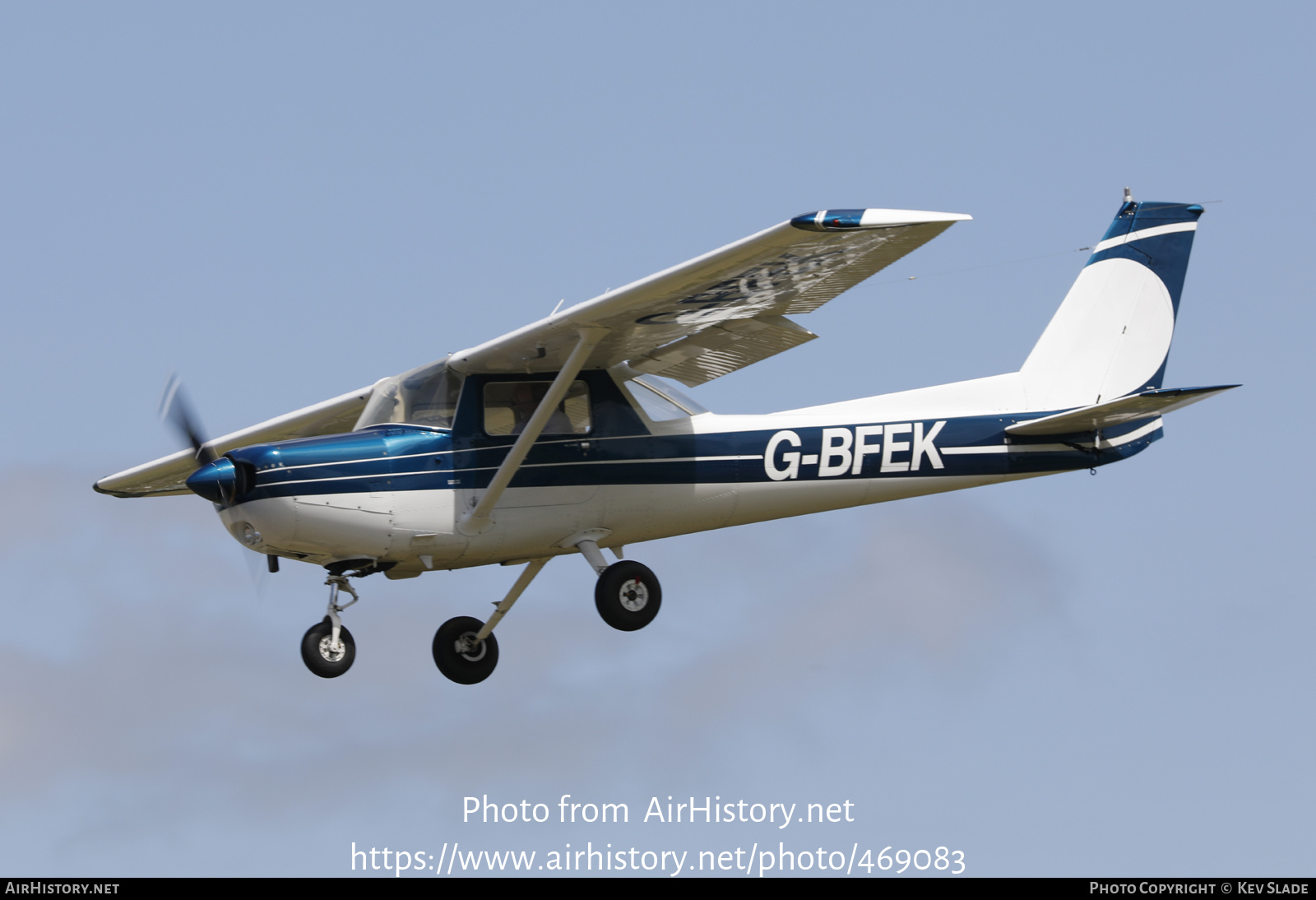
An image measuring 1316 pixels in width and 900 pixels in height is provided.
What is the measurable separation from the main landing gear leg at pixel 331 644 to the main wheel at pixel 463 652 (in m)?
1.48

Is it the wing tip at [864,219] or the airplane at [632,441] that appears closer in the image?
the wing tip at [864,219]

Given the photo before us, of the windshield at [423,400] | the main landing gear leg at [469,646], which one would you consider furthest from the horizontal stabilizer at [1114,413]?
the windshield at [423,400]

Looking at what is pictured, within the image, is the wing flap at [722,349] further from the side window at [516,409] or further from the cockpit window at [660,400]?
the side window at [516,409]

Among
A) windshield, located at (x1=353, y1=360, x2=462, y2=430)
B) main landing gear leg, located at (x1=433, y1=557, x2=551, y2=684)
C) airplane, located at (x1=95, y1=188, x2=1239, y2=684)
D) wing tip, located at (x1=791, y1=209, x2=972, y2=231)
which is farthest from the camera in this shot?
main landing gear leg, located at (x1=433, y1=557, x2=551, y2=684)

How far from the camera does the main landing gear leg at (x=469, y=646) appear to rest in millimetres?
15977

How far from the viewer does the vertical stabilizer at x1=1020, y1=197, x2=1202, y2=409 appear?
Answer: 679 inches

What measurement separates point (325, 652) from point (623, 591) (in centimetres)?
242

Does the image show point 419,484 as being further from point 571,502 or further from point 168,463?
point 168,463

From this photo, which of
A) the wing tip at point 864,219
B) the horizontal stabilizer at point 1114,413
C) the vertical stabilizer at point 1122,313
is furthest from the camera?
the vertical stabilizer at point 1122,313

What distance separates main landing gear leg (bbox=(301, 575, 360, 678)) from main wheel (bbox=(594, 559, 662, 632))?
2.02m

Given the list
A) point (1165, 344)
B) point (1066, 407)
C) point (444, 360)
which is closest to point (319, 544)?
point (444, 360)

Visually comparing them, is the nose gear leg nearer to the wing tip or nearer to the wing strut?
the wing strut

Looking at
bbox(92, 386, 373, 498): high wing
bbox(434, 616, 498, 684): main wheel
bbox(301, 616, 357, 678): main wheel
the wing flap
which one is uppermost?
the wing flap

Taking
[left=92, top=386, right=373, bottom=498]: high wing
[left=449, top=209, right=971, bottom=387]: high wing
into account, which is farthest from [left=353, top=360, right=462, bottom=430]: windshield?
[left=92, top=386, right=373, bottom=498]: high wing
